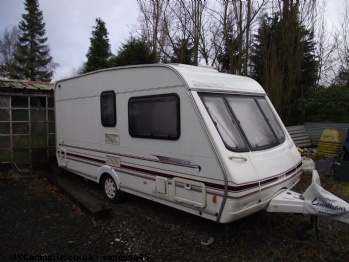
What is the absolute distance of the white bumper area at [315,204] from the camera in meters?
3.48

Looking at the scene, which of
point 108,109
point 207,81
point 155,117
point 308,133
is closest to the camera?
point 207,81

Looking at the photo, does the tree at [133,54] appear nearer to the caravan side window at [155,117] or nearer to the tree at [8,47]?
the caravan side window at [155,117]

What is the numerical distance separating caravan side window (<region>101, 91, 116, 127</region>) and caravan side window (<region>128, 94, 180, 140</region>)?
20.1 inches

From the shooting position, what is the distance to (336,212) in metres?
3.48

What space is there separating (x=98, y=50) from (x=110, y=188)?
16.3 m

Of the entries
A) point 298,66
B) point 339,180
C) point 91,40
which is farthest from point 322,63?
point 91,40

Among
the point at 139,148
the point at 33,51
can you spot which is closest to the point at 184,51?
the point at 139,148

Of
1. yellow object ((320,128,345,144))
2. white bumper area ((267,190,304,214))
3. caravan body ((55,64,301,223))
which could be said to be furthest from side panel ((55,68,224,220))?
yellow object ((320,128,345,144))

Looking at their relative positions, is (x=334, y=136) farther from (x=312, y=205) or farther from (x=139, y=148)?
(x=139, y=148)

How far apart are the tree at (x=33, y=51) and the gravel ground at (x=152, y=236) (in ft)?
92.9

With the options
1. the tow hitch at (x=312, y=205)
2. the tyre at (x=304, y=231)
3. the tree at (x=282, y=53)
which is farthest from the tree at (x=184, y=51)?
the tyre at (x=304, y=231)

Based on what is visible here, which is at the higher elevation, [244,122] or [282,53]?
[282,53]

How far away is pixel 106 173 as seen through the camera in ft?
19.5

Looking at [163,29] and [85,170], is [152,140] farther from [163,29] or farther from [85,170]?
[163,29]
